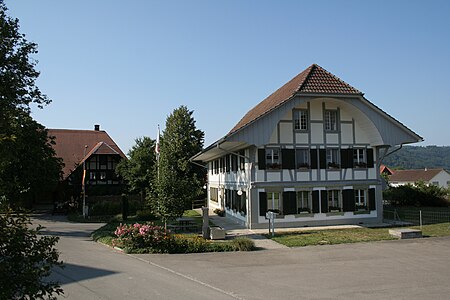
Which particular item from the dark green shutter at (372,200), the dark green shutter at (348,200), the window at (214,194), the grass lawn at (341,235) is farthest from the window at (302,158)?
the window at (214,194)

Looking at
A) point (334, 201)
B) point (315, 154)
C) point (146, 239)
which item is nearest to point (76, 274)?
point (146, 239)

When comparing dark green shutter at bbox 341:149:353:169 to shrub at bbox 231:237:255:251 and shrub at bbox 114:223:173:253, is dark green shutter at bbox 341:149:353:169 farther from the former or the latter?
shrub at bbox 114:223:173:253

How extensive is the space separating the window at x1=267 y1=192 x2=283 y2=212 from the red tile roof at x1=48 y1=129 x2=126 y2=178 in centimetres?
3067

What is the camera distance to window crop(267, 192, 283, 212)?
78.8 feet

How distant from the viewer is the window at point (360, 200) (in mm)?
25656

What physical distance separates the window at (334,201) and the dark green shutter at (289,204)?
8.03ft

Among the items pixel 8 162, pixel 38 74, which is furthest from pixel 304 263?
pixel 38 74

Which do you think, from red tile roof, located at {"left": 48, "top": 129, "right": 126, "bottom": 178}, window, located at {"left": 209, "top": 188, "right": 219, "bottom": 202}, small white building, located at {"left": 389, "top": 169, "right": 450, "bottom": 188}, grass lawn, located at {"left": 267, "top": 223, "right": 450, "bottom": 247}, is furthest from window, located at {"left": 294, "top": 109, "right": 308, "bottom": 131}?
small white building, located at {"left": 389, "top": 169, "right": 450, "bottom": 188}

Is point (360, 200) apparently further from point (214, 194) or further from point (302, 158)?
point (214, 194)

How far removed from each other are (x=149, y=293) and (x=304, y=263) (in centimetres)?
632

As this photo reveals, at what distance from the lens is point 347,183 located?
25344 millimetres

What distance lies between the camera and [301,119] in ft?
82.4

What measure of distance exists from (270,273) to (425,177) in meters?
84.0

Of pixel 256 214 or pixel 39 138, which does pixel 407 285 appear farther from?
pixel 39 138
